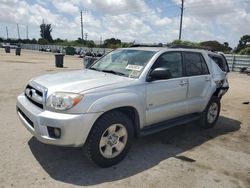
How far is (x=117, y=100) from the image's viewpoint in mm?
3645

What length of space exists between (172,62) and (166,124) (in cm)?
113

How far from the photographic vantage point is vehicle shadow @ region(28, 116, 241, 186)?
11.5ft

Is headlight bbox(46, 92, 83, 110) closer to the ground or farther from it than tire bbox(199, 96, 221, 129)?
farther from it

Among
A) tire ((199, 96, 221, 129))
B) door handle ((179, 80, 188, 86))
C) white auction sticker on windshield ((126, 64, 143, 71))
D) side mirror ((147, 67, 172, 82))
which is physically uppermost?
white auction sticker on windshield ((126, 64, 143, 71))

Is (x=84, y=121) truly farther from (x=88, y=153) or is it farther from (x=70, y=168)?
(x=70, y=168)

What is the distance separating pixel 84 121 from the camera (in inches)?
131

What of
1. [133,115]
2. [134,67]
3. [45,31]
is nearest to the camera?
[133,115]

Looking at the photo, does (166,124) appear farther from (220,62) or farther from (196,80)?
(220,62)

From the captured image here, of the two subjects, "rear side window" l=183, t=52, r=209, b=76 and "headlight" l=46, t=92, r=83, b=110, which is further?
"rear side window" l=183, t=52, r=209, b=76

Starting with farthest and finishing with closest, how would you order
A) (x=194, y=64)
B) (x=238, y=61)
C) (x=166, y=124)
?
(x=238, y=61) → (x=194, y=64) → (x=166, y=124)

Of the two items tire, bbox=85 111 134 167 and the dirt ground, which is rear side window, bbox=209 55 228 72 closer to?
the dirt ground

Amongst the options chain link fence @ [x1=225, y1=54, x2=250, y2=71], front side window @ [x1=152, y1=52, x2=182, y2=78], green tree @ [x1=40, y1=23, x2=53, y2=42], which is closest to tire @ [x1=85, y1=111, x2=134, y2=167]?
front side window @ [x1=152, y1=52, x2=182, y2=78]

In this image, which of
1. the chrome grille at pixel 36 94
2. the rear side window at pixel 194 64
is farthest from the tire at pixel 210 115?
the chrome grille at pixel 36 94

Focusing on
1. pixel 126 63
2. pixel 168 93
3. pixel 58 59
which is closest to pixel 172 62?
pixel 168 93
